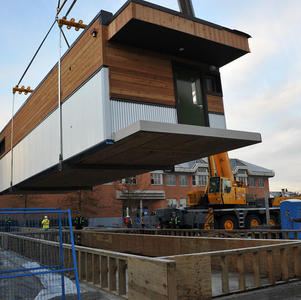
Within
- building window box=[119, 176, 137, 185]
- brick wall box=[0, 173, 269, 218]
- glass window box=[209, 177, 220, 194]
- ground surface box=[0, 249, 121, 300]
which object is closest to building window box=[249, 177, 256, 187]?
brick wall box=[0, 173, 269, 218]

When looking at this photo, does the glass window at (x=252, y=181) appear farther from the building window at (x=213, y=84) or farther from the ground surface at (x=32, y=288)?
the ground surface at (x=32, y=288)

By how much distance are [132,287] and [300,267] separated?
155 inches

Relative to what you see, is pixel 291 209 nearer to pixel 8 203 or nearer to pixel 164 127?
pixel 164 127

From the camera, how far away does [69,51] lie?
14.0 m

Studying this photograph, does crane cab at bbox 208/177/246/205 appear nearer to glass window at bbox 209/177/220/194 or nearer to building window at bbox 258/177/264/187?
glass window at bbox 209/177/220/194

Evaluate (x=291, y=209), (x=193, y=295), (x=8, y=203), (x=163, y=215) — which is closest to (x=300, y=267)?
(x=193, y=295)

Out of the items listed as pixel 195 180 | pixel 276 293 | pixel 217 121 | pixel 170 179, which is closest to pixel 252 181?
pixel 195 180

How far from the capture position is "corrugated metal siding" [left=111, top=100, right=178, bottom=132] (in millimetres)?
11430

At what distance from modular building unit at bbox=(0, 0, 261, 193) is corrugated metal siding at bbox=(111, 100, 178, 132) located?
33 millimetres

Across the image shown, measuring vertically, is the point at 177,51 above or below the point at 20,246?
above

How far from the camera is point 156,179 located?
54.9 metres

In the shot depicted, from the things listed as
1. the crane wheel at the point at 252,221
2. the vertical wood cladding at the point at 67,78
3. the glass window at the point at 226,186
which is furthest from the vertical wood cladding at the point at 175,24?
the crane wheel at the point at 252,221

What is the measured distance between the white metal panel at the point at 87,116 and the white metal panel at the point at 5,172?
36.8 ft

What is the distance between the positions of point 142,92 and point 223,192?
45.4 feet
